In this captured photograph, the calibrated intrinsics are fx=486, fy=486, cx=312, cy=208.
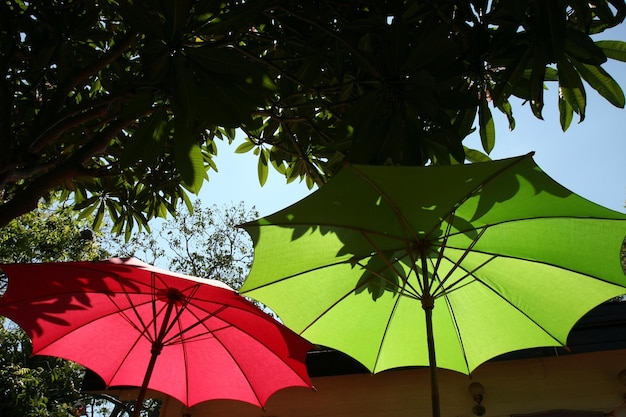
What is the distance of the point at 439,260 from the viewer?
1.79 m

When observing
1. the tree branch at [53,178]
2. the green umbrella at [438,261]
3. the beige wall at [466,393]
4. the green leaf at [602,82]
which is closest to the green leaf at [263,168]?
the tree branch at [53,178]

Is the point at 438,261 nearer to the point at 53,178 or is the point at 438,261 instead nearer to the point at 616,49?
the point at 616,49

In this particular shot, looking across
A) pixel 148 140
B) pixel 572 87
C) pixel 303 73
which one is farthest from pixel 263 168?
pixel 572 87

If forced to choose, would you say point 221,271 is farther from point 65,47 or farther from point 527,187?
point 527,187

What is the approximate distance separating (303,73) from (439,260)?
1.49 meters

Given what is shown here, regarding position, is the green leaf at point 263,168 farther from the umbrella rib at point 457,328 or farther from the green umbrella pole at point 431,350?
the green umbrella pole at point 431,350

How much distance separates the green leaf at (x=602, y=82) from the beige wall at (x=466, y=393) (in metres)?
1.96

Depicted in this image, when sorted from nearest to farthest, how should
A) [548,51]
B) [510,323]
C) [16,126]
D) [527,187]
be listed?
[527,187] < [548,51] < [510,323] < [16,126]

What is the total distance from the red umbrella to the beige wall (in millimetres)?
1186

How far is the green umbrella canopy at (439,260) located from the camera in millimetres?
1739

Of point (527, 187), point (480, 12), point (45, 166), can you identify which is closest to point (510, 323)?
point (527, 187)

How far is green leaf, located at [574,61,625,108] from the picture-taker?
8.16 feet

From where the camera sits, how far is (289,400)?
3834mm

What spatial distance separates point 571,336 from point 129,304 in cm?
276
